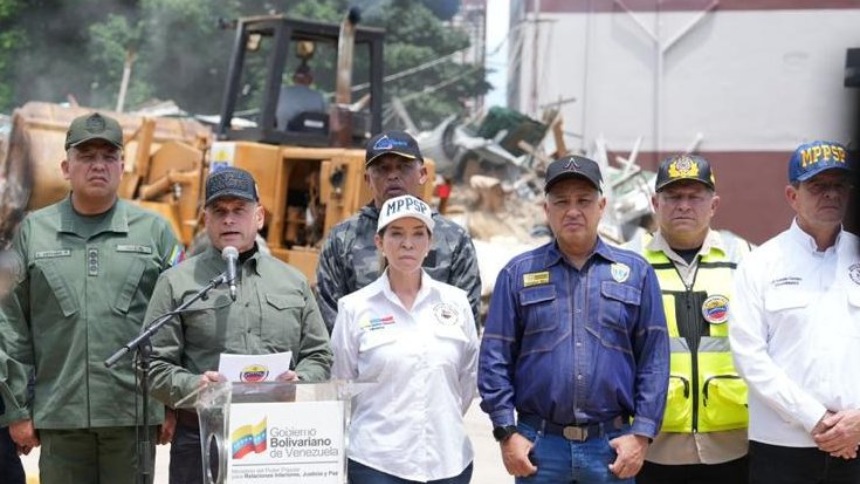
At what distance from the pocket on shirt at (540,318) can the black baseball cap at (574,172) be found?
386mm

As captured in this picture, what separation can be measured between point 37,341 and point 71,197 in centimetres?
60

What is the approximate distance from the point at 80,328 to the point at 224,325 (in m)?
0.73

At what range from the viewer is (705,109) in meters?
27.3

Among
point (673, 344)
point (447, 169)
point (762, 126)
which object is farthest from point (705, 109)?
point (673, 344)

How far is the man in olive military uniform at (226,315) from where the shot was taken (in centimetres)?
509

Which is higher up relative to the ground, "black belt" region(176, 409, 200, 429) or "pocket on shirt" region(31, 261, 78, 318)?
"pocket on shirt" region(31, 261, 78, 318)

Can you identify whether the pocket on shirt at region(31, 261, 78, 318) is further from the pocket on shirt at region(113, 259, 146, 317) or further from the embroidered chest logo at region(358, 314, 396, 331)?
the embroidered chest logo at region(358, 314, 396, 331)

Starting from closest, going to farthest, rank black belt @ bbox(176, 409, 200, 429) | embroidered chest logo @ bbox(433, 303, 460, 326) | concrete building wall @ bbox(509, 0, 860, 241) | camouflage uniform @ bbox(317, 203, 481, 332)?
embroidered chest logo @ bbox(433, 303, 460, 326), black belt @ bbox(176, 409, 200, 429), camouflage uniform @ bbox(317, 203, 481, 332), concrete building wall @ bbox(509, 0, 860, 241)

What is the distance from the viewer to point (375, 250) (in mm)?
5828

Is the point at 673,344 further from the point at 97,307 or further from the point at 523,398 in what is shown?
the point at 97,307

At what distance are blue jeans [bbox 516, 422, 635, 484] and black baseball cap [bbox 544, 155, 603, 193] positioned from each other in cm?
91

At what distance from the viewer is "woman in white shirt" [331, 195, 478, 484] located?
504 cm

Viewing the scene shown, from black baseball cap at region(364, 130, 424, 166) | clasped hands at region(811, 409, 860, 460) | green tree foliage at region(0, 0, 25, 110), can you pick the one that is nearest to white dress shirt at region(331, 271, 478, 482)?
black baseball cap at region(364, 130, 424, 166)

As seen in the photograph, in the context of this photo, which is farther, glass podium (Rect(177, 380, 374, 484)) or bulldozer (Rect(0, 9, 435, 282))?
bulldozer (Rect(0, 9, 435, 282))
